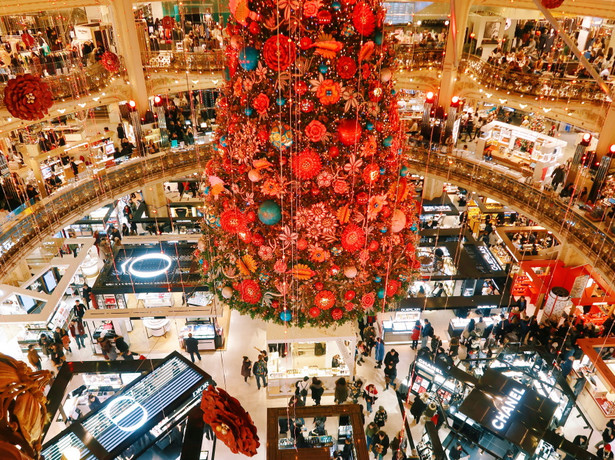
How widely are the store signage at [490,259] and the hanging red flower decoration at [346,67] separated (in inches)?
388

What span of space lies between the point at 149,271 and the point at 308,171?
774cm

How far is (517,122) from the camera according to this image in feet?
74.7

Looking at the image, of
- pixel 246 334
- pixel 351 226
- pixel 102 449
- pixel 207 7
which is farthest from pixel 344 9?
pixel 207 7

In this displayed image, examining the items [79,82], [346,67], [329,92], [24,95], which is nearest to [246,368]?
[24,95]

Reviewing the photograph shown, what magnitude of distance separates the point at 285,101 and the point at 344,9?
116 centimetres

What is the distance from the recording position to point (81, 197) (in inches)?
537

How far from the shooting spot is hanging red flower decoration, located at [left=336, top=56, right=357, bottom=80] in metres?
5.20

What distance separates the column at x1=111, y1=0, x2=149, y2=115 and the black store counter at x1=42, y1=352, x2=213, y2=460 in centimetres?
1231

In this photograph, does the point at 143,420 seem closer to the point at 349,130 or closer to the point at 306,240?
the point at 306,240

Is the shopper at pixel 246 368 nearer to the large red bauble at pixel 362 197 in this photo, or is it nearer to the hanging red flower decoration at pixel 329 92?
the large red bauble at pixel 362 197

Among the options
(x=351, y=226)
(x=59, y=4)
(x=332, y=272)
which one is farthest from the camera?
(x=59, y=4)

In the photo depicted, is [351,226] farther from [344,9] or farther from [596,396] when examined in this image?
[596,396]

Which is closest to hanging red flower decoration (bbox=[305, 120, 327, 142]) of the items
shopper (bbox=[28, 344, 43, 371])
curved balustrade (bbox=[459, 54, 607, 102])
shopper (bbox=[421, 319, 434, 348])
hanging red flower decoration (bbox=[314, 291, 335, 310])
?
hanging red flower decoration (bbox=[314, 291, 335, 310])

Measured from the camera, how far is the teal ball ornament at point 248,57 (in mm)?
5285
